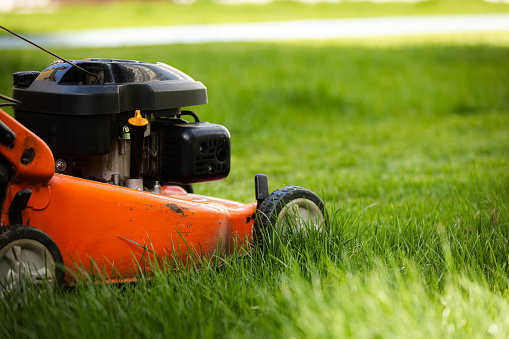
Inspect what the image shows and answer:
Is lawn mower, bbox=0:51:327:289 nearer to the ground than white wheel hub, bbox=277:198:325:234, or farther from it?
farther from it

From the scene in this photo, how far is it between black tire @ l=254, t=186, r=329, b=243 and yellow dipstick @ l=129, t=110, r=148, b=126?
1.77ft

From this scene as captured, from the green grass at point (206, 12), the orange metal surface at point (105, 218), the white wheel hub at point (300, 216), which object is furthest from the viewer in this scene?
the green grass at point (206, 12)

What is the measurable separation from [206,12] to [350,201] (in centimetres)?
1606

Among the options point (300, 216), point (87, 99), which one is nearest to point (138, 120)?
point (87, 99)

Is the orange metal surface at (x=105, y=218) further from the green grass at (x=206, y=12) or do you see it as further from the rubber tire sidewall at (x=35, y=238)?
the green grass at (x=206, y=12)

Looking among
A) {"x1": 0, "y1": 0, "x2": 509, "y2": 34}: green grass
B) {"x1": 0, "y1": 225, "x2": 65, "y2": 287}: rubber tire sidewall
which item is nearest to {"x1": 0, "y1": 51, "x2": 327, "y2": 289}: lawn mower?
{"x1": 0, "y1": 225, "x2": 65, "y2": 287}: rubber tire sidewall

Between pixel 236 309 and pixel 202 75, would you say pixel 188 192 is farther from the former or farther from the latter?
pixel 202 75

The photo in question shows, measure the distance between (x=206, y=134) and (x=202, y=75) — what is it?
528 cm

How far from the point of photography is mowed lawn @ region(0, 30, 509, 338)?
5.55 feet

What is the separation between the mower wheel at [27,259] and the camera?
1791mm

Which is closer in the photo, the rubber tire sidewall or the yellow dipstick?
the rubber tire sidewall

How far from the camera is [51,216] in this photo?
6.56 feet

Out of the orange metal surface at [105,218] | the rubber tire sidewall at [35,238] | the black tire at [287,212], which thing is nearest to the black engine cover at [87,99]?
the orange metal surface at [105,218]

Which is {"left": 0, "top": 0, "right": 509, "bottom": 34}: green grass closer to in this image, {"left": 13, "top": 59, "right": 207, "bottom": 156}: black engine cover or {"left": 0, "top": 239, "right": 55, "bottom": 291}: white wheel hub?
{"left": 13, "top": 59, "right": 207, "bottom": 156}: black engine cover
